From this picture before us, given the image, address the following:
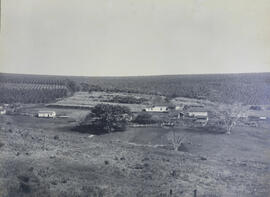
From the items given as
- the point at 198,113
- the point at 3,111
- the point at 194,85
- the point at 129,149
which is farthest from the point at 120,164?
the point at 194,85

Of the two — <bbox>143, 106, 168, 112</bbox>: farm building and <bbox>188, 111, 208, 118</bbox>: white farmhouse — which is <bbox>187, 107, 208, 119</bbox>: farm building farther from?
<bbox>143, 106, 168, 112</bbox>: farm building

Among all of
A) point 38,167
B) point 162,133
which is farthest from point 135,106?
point 38,167

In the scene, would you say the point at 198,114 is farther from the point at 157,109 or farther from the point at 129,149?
the point at 129,149

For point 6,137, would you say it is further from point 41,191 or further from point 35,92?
point 35,92

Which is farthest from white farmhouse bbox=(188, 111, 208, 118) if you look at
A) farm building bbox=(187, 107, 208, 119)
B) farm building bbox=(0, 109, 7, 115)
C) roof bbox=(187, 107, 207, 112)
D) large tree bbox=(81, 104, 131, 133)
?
farm building bbox=(0, 109, 7, 115)

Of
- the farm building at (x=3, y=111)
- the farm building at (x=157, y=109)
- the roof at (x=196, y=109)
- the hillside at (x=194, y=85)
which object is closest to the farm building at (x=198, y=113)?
the roof at (x=196, y=109)

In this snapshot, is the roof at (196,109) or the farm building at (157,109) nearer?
the farm building at (157,109)

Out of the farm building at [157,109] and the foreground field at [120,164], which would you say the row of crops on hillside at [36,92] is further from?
the farm building at [157,109]
